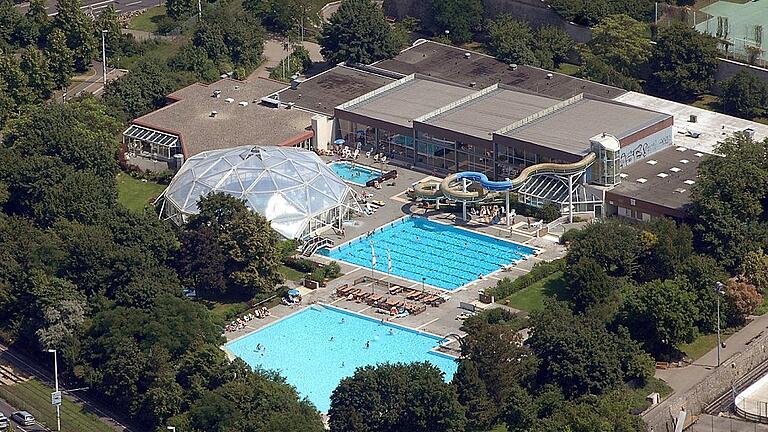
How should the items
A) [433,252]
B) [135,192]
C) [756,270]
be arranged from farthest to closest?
[135,192]
[433,252]
[756,270]

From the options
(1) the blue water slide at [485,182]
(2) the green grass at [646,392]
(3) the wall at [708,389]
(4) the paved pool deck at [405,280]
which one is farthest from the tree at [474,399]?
(1) the blue water slide at [485,182]

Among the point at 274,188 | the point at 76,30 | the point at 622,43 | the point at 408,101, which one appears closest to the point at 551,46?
the point at 622,43

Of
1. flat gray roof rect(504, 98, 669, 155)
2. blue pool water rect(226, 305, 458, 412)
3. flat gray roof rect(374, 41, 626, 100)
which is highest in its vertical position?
flat gray roof rect(504, 98, 669, 155)

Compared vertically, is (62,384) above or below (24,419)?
below

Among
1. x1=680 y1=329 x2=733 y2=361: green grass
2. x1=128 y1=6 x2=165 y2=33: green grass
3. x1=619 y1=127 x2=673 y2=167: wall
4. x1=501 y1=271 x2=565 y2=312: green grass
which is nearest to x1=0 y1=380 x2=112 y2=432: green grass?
x1=501 y1=271 x2=565 y2=312: green grass

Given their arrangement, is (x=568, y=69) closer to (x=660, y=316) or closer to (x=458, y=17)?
(x=458, y=17)

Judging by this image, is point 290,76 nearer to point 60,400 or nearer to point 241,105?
point 241,105

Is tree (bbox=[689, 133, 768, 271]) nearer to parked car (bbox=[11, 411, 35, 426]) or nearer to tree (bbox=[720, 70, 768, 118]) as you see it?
tree (bbox=[720, 70, 768, 118])
